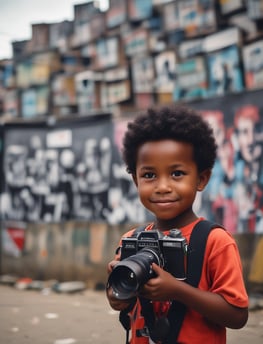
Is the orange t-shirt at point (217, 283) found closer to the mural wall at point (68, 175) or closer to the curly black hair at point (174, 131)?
the curly black hair at point (174, 131)

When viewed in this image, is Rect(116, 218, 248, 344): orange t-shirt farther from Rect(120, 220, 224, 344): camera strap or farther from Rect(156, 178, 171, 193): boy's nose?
Rect(156, 178, 171, 193): boy's nose

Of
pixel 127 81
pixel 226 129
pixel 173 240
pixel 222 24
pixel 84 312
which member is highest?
pixel 222 24

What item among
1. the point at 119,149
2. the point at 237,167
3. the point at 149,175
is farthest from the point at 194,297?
the point at 119,149

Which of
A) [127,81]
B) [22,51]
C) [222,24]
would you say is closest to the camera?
[222,24]

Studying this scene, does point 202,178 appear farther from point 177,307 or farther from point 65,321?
point 65,321

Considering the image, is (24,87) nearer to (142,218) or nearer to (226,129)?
(142,218)

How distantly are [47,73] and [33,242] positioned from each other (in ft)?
16.7

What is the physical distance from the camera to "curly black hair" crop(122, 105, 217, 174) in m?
1.68

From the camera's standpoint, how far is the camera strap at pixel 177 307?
4.92ft

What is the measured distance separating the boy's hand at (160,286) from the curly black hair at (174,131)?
0.46 meters

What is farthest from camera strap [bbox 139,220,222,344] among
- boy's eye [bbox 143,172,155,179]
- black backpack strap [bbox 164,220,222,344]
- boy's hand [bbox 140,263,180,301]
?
boy's eye [bbox 143,172,155,179]

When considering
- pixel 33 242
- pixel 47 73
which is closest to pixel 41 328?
pixel 33 242

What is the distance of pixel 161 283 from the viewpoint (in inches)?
55.5

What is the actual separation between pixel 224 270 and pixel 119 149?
4.80m
